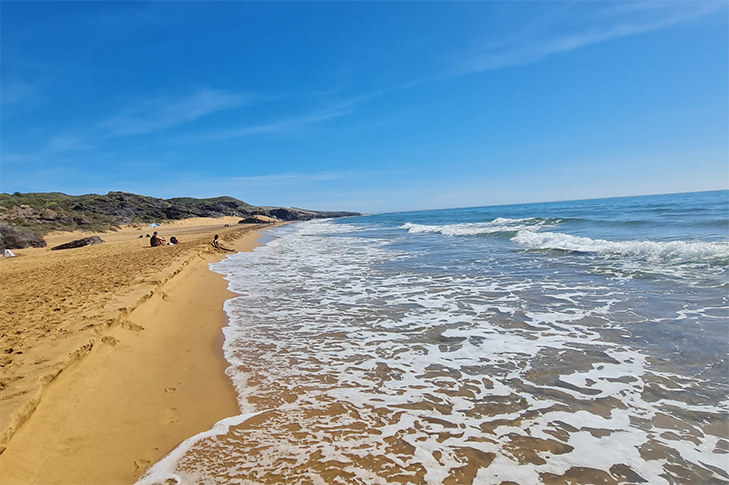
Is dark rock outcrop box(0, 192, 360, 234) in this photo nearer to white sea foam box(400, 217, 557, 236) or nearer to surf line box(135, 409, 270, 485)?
surf line box(135, 409, 270, 485)

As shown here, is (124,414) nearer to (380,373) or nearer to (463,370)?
(380,373)

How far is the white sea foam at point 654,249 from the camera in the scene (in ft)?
32.7

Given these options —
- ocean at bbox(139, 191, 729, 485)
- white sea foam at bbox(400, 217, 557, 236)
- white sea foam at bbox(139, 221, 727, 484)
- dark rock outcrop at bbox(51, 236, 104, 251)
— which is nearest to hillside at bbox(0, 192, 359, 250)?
dark rock outcrop at bbox(51, 236, 104, 251)

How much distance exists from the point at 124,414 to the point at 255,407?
46.5 inches

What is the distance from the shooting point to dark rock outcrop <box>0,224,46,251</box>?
1784cm

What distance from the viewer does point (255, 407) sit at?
11.3 feet

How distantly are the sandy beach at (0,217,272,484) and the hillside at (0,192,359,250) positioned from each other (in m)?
16.9

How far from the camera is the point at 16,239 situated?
18.5 m

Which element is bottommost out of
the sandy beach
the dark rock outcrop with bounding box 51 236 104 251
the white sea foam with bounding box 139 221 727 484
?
the white sea foam with bounding box 139 221 727 484

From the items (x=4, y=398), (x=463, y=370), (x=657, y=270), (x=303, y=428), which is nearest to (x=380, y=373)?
(x=463, y=370)

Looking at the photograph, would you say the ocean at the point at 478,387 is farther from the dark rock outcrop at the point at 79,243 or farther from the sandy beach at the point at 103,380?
the dark rock outcrop at the point at 79,243

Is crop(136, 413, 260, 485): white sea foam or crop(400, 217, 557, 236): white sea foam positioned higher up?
crop(400, 217, 557, 236): white sea foam

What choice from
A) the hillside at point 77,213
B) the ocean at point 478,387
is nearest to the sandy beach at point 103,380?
the ocean at point 478,387

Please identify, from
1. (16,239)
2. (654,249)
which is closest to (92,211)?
(16,239)
